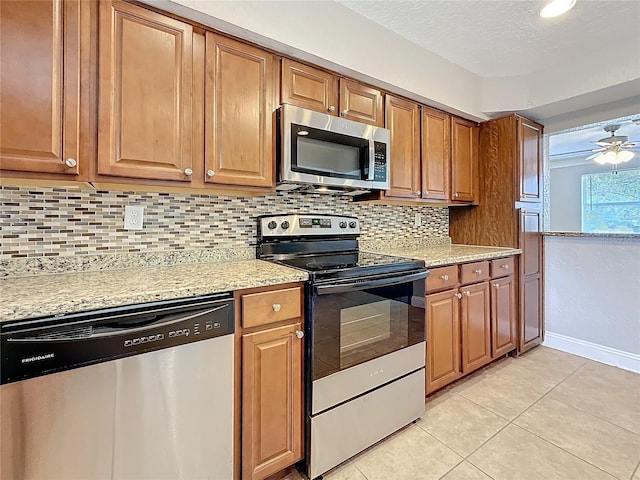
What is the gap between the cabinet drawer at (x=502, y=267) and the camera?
2379mm

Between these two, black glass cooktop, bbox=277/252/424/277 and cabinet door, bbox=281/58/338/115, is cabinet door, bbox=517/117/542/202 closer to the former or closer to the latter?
black glass cooktop, bbox=277/252/424/277

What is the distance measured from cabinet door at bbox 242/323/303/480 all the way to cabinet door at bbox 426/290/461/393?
947 mm

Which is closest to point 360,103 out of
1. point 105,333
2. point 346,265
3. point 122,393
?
point 346,265

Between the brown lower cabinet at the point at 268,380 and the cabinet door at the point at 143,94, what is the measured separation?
2.27 feet

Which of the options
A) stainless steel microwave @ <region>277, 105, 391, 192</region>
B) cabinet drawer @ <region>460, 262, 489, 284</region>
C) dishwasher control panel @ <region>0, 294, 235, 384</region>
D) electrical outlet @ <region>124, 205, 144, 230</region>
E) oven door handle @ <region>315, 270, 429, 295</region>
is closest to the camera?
dishwasher control panel @ <region>0, 294, 235, 384</region>

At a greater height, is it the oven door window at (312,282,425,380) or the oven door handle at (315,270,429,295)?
the oven door handle at (315,270,429,295)

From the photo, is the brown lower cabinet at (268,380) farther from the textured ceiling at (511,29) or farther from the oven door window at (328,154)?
the textured ceiling at (511,29)

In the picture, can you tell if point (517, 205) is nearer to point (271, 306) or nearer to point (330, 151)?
point (330, 151)

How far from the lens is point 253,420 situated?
1280 millimetres

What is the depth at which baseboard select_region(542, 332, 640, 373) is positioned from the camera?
8.02ft

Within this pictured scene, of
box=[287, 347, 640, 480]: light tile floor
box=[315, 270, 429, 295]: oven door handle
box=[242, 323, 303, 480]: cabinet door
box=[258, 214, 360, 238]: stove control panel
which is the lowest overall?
box=[287, 347, 640, 480]: light tile floor

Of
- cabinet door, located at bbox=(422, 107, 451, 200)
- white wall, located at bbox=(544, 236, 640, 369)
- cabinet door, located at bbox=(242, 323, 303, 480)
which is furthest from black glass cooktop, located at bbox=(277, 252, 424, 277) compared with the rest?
white wall, located at bbox=(544, 236, 640, 369)

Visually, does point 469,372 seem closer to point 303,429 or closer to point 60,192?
point 303,429

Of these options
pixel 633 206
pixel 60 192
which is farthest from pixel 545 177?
pixel 633 206
